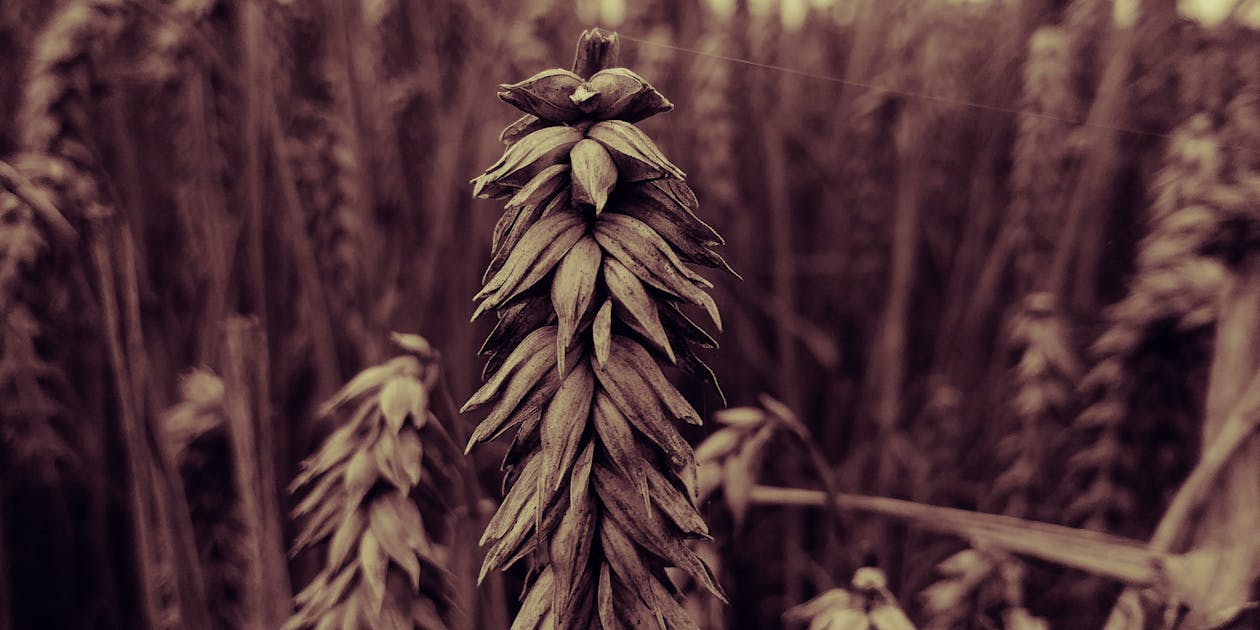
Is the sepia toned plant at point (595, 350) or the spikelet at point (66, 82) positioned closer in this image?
the sepia toned plant at point (595, 350)

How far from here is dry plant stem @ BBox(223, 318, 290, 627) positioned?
2.28 feet

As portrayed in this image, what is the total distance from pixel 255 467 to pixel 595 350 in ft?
1.50

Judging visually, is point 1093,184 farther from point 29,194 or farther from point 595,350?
point 29,194

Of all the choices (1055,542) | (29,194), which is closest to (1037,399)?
(1055,542)

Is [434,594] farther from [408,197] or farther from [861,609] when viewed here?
[408,197]

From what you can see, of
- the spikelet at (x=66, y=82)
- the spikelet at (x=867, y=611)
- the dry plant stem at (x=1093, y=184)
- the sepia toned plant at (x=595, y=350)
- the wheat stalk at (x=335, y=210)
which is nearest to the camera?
the sepia toned plant at (x=595, y=350)

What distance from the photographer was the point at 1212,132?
1.01 metres

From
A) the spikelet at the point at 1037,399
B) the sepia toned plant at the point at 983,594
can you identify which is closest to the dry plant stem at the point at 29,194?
the sepia toned plant at the point at 983,594

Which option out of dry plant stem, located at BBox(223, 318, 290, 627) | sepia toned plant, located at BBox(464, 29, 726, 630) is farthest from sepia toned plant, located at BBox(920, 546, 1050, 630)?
dry plant stem, located at BBox(223, 318, 290, 627)

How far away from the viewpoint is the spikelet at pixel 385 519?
58cm

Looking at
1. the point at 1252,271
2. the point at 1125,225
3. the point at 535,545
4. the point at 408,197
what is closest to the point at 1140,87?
the point at 1125,225

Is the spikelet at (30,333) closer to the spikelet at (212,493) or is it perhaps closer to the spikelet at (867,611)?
the spikelet at (212,493)

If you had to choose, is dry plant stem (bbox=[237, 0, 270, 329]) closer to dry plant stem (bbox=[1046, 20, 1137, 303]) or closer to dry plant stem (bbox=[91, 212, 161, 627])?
dry plant stem (bbox=[91, 212, 161, 627])

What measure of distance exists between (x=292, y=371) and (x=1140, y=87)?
5.38 ft
